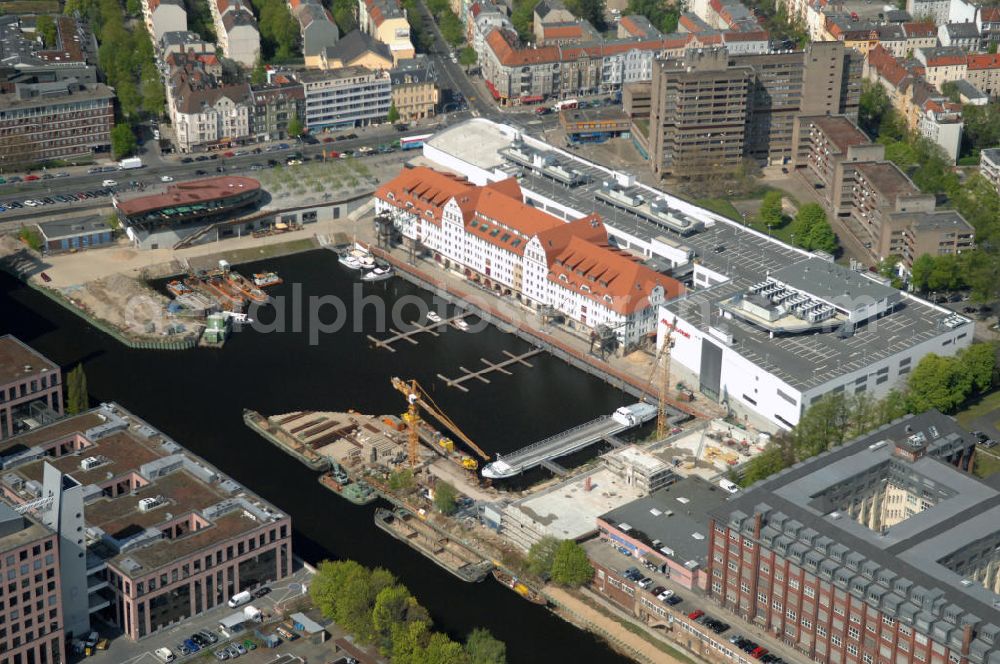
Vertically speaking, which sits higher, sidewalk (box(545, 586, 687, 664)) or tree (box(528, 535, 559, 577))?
tree (box(528, 535, 559, 577))

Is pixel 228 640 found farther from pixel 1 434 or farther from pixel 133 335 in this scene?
pixel 133 335

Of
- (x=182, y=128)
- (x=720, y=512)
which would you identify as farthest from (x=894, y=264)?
(x=182, y=128)

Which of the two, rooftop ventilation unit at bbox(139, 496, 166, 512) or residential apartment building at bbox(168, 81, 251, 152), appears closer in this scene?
rooftop ventilation unit at bbox(139, 496, 166, 512)

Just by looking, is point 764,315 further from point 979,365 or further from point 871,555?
point 871,555

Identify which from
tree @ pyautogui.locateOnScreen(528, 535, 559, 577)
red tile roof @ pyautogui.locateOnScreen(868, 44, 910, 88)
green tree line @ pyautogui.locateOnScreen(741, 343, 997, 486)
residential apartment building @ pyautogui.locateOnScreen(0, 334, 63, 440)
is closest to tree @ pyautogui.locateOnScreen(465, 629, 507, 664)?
tree @ pyautogui.locateOnScreen(528, 535, 559, 577)

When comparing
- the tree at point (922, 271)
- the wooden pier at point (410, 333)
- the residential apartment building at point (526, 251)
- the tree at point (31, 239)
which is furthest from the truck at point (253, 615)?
the tree at point (922, 271)

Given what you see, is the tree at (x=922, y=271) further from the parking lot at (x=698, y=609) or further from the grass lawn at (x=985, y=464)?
the parking lot at (x=698, y=609)

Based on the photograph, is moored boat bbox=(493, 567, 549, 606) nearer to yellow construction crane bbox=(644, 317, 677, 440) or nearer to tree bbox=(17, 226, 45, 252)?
yellow construction crane bbox=(644, 317, 677, 440)
